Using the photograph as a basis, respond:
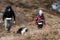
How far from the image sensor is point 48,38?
34.9 feet

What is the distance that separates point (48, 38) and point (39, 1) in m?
28.2

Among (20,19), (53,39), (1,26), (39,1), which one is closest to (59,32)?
(53,39)

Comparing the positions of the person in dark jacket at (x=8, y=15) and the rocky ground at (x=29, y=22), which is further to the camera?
the person in dark jacket at (x=8, y=15)

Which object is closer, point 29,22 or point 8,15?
point 8,15

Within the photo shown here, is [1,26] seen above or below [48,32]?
below

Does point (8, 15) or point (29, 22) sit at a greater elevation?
point (8, 15)

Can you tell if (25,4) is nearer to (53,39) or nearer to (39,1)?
(39,1)

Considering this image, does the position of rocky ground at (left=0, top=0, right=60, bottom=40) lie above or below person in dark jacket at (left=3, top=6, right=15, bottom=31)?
below

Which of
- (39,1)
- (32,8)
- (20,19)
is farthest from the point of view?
(39,1)

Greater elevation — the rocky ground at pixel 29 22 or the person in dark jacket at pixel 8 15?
the person in dark jacket at pixel 8 15

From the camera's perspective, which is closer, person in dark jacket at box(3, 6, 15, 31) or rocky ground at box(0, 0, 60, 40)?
rocky ground at box(0, 0, 60, 40)

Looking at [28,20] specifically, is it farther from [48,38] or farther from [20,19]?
[48,38]

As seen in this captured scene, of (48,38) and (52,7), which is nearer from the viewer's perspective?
(48,38)

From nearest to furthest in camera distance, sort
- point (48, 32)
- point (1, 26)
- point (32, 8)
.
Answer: point (48, 32), point (1, 26), point (32, 8)
